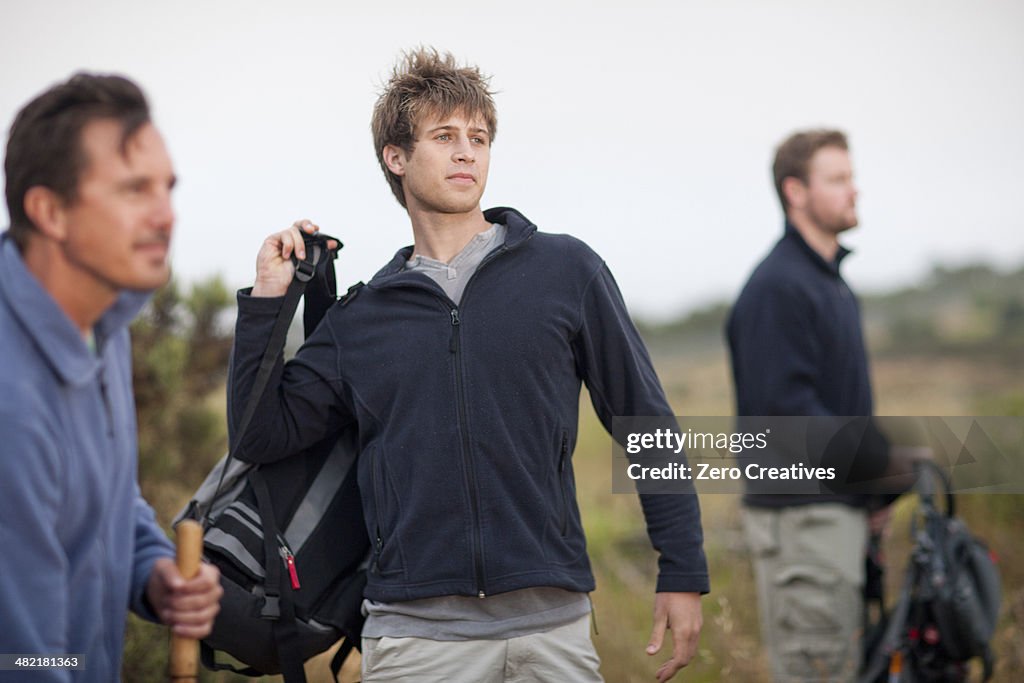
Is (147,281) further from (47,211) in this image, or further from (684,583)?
(684,583)

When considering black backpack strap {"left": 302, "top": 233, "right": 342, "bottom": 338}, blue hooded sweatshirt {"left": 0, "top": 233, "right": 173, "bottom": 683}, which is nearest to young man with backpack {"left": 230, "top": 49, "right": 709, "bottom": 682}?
black backpack strap {"left": 302, "top": 233, "right": 342, "bottom": 338}

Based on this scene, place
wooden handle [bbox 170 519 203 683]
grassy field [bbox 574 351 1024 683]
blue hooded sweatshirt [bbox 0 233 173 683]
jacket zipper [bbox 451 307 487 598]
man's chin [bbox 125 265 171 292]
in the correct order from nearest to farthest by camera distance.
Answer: blue hooded sweatshirt [bbox 0 233 173 683] → man's chin [bbox 125 265 171 292] → wooden handle [bbox 170 519 203 683] → jacket zipper [bbox 451 307 487 598] → grassy field [bbox 574 351 1024 683]

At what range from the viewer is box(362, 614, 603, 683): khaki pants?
3.12m

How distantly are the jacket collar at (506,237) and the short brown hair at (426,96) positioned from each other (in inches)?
9.5

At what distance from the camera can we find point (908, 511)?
968 centimetres

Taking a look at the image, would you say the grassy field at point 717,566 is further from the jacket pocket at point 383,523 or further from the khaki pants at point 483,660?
the jacket pocket at point 383,523

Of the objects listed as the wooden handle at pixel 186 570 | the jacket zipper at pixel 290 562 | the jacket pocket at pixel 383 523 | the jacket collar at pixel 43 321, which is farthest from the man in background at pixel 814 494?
the jacket collar at pixel 43 321

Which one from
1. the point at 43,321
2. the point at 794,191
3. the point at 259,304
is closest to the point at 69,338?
the point at 43,321

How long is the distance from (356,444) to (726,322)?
2718 millimetres

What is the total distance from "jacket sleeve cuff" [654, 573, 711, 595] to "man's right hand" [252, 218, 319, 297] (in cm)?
134

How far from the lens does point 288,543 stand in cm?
335

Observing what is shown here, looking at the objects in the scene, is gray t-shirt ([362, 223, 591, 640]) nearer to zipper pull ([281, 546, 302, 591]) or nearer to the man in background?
zipper pull ([281, 546, 302, 591])

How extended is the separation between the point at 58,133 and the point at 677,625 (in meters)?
2.04

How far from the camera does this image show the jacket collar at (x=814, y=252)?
5598 mm
